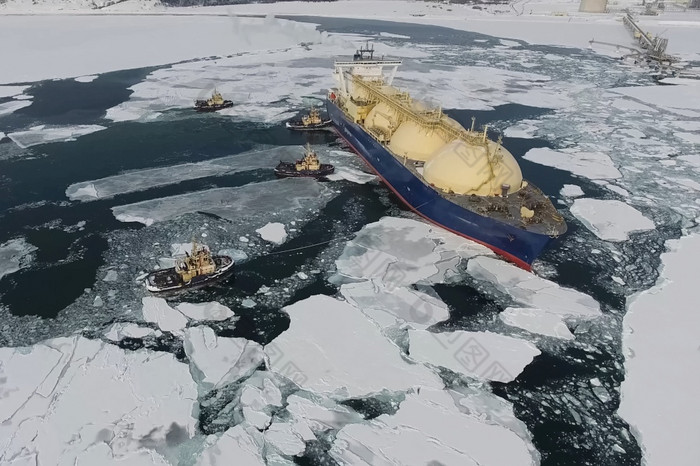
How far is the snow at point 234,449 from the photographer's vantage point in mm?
8633

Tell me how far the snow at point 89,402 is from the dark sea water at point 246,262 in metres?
0.61

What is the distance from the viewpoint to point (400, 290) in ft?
43.5

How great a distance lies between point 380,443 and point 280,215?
386 inches

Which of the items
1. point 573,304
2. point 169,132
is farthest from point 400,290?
point 169,132

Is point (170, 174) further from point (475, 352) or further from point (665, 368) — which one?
point (665, 368)

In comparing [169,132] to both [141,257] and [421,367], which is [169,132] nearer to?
[141,257]

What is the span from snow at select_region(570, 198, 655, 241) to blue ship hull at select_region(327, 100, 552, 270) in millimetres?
3736

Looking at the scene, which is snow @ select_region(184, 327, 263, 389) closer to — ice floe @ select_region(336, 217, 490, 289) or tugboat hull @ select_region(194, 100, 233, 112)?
ice floe @ select_region(336, 217, 490, 289)

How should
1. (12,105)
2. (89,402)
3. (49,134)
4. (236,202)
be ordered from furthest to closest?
(12,105)
(49,134)
(236,202)
(89,402)

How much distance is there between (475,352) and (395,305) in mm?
2441

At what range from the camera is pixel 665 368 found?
10594 millimetres

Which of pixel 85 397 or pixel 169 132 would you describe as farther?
pixel 169 132

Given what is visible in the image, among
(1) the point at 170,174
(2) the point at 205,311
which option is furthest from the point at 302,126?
(2) the point at 205,311

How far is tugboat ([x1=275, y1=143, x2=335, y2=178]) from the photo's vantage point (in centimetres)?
2002
